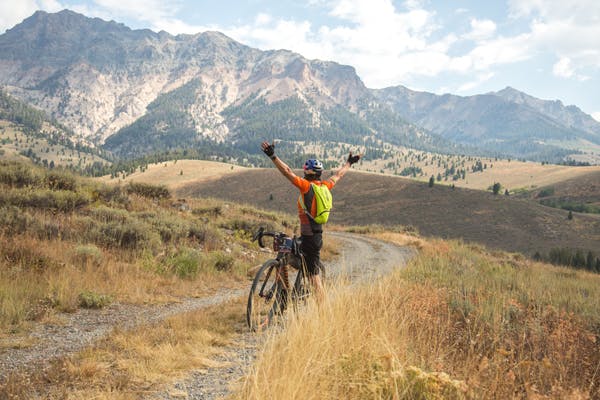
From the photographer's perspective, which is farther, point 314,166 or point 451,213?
point 451,213

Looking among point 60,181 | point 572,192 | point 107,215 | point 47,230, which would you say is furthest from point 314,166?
point 572,192

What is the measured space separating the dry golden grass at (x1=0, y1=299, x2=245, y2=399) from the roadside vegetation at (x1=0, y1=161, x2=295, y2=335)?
196 centimetres

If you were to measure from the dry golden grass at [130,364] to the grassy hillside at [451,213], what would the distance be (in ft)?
227

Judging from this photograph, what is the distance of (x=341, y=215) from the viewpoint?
89.1m

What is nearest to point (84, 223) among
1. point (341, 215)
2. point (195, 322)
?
point (195, 322)

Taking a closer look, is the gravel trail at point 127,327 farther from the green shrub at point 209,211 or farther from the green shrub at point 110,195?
the green shrub at point 209,211

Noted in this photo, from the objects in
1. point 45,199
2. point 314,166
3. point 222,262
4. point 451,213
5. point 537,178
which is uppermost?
point 537,178

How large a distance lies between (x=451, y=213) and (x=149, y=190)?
74579 mm

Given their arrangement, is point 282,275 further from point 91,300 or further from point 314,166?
point 91,300

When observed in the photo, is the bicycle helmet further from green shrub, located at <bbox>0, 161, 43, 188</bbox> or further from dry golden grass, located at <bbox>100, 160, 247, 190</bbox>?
dry golden grass, located at <bbox>100, 160, 247, 190</bbox>

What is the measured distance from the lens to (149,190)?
A: 20.2 metres

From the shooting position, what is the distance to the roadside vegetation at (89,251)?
739cm

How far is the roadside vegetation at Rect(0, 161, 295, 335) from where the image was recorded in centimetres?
739

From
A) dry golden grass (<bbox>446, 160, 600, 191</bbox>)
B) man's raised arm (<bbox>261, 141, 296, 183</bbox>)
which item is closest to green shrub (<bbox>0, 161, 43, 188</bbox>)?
man's raised arm (<bbox>261, 141, 296, 183</bbox>)
